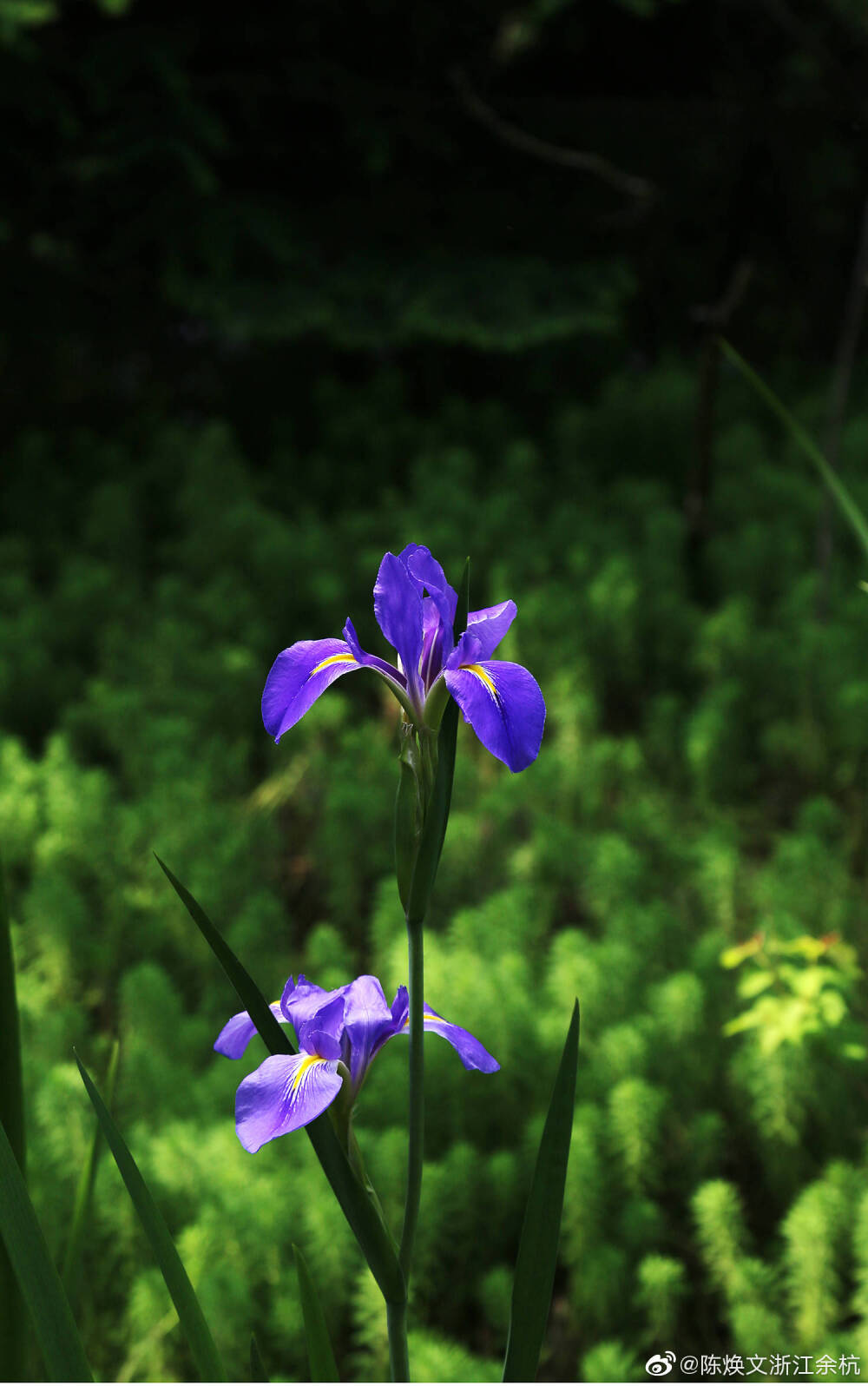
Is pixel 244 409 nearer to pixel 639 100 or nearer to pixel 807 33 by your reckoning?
pixel 639 100

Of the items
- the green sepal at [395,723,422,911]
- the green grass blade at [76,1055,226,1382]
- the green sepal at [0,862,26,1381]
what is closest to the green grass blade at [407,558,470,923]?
the green sepal at [395,723,422,911]

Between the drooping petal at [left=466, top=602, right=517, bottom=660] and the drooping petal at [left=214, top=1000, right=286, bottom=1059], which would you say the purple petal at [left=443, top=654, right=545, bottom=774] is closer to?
the drooping petal at [left=466, top=602, right=517, bottom=660]

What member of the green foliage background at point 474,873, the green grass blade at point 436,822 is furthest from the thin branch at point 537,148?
the green grass blade at point 436,822

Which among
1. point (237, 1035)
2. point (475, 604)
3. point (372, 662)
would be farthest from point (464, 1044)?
point (475, 604)

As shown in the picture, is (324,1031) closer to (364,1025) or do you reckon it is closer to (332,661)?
(364,1025)

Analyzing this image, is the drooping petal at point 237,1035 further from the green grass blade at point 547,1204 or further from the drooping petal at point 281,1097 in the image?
the green grass blade at point 547,1204
